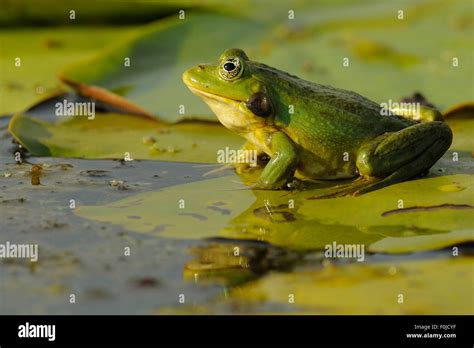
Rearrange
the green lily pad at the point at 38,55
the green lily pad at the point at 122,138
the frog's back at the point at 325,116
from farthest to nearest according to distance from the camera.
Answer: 1. the green lily pad at the point at 38,55
2. the green lily pad at the point at 122,138
3. the frog's back at the point at 325,116

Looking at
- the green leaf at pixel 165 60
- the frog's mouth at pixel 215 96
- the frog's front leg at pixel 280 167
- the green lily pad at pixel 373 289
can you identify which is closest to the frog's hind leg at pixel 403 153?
the frog's front leg at pixel 280 167

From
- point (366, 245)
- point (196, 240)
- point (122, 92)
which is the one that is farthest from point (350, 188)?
point (122, 92)

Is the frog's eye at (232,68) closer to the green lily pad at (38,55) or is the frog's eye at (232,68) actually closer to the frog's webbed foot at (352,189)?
the frog's webbed foot at (352,189)
